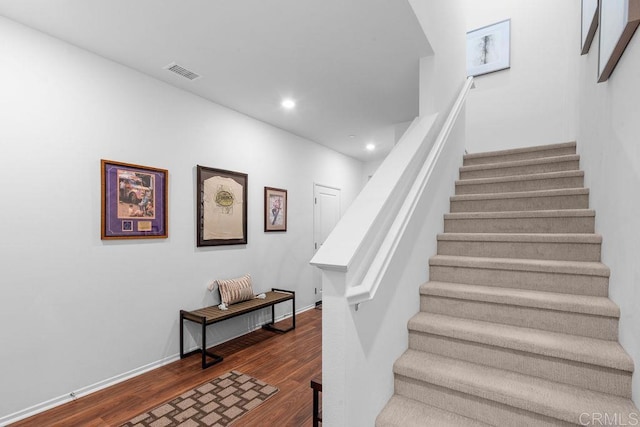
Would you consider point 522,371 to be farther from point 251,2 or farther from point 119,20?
point 119,20

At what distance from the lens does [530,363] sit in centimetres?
149

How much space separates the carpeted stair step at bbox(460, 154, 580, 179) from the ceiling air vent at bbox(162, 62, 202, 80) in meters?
2.69

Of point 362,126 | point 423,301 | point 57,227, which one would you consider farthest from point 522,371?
point 362,126

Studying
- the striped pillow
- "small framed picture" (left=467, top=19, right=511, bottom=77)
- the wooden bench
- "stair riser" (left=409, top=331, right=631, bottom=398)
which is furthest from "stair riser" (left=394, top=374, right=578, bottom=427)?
"small framed picture" (left=467, top=19, right=511, bottom=77)

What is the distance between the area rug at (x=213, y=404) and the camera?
2.07 meters

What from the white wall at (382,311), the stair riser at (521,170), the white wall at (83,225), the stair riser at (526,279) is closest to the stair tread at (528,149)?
the stair riser at (521,170)

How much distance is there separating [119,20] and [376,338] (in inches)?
99.7

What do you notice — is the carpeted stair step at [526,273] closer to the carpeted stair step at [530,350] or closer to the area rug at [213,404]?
the carpeted stair step at [530,350]

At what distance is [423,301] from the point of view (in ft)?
6.45

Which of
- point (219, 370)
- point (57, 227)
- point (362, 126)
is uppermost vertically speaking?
point (362, 126)

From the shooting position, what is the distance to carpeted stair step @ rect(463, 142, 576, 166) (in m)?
2.83

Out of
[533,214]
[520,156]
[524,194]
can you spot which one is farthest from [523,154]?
[533,214]

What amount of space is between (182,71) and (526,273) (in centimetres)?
306

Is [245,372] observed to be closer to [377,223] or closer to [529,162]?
[377,223]
